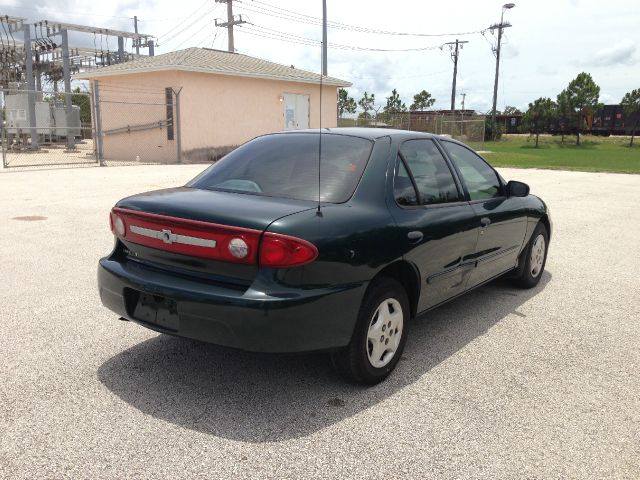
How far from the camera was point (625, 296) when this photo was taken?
543cm

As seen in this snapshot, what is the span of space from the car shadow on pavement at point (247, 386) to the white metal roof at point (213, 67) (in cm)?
1930

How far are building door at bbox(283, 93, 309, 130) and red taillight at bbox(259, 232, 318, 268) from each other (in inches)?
925

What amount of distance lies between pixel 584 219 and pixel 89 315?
8.44 m

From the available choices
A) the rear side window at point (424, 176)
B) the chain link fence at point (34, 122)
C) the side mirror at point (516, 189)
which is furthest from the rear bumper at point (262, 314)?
the chain link fence at point (34, 122)

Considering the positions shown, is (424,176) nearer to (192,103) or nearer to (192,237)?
(192,237)

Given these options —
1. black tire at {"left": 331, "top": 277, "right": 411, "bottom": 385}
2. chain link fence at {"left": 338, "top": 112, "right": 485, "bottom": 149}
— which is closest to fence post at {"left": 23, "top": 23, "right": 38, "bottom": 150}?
chain link fence at {"left": 338, "top": 112, "right": 485, "bottom": 149}

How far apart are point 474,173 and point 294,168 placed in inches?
69.4

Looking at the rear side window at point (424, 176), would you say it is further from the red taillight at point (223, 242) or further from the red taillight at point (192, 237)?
the red taillight at point (192, 237)

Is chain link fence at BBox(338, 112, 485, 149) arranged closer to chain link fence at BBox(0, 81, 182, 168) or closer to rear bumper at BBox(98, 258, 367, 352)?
chain link fence at BBox(0, 81, 182, 168)

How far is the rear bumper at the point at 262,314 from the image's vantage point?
2848 millimetres

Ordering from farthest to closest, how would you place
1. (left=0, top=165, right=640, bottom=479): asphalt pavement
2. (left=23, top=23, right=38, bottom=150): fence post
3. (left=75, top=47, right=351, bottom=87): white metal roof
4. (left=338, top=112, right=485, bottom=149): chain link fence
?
(left=338, top=112, right=485, bottom=149): chain link fence < (left=23, top=23, right=38, bottom=150): fence post < (left=75, top=47, right=351, bottom=87): white metal roof < (left=0, top=165, right=640, bottom=479): asphalt pavement

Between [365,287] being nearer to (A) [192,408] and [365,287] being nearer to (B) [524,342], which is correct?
(A) [192,408]

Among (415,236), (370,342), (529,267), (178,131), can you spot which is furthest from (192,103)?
(370,342)

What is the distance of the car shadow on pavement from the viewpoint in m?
2.99
